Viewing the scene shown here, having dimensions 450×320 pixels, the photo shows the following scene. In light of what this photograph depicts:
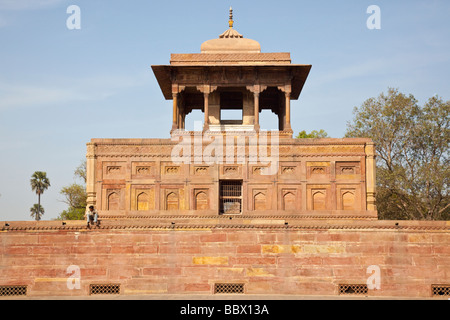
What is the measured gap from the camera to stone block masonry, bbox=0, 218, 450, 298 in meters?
19.6

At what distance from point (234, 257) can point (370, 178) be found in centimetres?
940

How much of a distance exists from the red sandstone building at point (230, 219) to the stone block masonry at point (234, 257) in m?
0.04

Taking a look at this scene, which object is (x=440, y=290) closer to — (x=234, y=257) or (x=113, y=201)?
(x=234, y=257)

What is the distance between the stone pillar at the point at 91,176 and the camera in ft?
Result: 85.6

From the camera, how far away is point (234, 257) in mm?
19766

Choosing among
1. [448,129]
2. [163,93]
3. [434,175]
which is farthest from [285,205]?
[448,129]

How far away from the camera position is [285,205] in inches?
1027

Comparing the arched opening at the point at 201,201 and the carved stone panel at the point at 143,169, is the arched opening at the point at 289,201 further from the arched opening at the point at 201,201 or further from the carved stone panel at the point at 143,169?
the carved stone panel at the point at 143,169

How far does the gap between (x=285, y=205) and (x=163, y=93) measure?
12.1 meters

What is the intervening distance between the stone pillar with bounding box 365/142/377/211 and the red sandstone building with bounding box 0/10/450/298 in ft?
0.18

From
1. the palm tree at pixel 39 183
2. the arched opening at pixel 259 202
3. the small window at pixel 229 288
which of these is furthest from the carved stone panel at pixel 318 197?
the palm tree at pixel 39 183

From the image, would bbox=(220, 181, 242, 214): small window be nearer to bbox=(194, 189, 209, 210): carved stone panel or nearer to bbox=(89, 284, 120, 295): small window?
bbox=(194, 189, 209, 210): carved stone panel

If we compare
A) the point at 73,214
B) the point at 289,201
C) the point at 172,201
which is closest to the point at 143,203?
the point at 172,201
